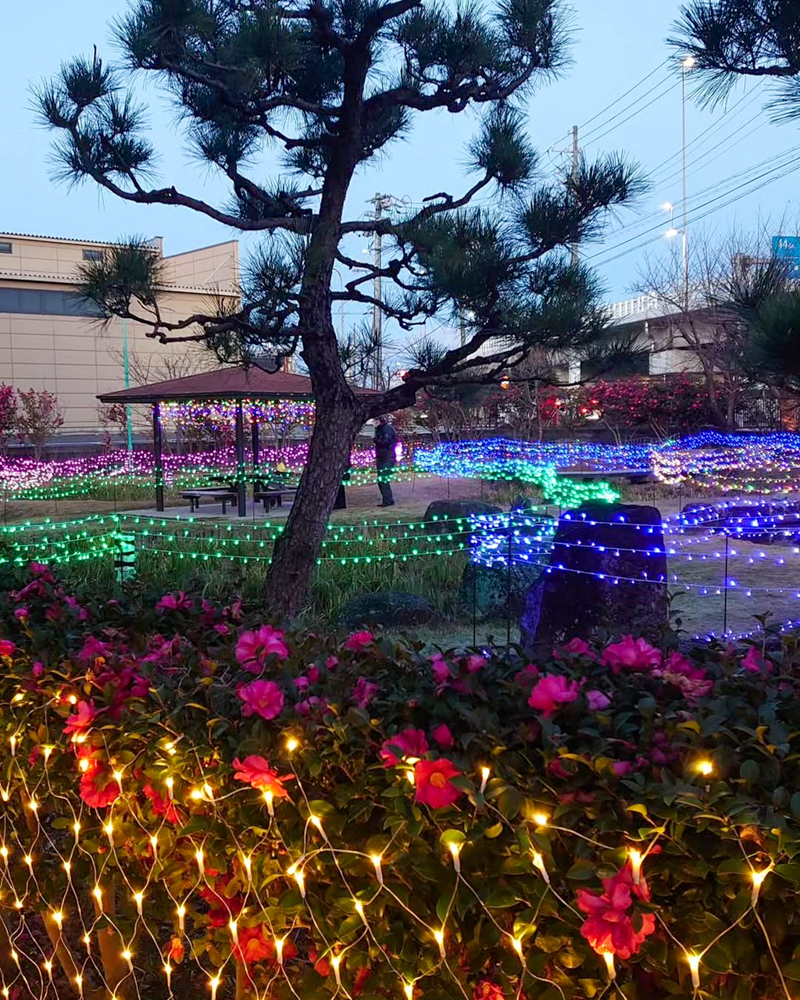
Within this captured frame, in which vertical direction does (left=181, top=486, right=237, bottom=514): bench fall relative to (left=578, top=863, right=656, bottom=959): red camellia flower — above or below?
below

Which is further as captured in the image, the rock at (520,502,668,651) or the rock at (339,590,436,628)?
the rock at (339,590,436,628)

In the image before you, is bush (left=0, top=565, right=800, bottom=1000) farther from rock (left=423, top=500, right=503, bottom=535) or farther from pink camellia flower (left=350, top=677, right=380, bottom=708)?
rock (left=423, top=500, right=503, bottom=535)

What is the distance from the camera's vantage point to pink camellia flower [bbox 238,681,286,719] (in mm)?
1629

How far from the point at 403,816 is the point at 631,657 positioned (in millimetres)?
720

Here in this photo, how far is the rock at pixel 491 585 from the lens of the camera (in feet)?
22.3

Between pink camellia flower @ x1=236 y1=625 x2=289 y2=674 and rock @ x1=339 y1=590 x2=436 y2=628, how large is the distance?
13.4 feet

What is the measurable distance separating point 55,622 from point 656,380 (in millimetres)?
22552

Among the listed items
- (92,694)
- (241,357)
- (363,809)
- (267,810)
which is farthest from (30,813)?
(241,357)

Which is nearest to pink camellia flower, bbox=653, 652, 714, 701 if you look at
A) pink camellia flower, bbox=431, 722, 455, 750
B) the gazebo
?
pink camellia flower, bbox=431, 722, 455, 750

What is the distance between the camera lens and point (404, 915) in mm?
1446

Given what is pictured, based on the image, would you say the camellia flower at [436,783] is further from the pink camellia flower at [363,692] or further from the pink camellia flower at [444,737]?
the pink camellia flower at [363,692]

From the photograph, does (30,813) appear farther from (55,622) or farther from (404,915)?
(404,915)

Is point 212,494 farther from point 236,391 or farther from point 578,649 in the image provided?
point 578,649

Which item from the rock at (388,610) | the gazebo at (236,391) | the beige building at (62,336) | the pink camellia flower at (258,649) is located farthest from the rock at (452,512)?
the beige building at (62,336)
